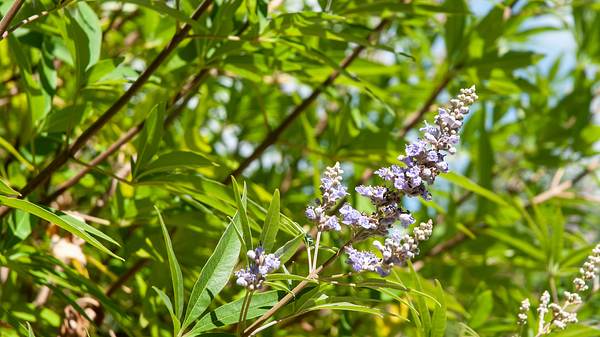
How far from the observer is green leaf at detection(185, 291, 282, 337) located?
3.18ft

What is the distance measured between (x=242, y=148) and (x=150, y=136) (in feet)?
4.26

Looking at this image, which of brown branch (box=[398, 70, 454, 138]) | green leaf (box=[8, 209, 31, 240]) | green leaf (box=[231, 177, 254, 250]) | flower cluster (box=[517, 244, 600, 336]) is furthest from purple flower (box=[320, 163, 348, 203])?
brown branch (box=[398, 70, 454, 138])

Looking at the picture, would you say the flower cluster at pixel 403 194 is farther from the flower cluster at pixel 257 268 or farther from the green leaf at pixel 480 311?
the green leaf at pixel 480 311

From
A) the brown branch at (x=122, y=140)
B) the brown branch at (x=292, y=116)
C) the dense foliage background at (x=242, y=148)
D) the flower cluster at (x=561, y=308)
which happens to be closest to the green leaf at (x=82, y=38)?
the dense foliage background at (x=242, y=148)

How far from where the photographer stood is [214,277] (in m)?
0.98

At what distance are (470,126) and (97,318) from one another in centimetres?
148

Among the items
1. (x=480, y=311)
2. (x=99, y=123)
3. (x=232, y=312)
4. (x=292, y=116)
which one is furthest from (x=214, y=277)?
(x=480, y=311)

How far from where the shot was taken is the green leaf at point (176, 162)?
1.20 meters

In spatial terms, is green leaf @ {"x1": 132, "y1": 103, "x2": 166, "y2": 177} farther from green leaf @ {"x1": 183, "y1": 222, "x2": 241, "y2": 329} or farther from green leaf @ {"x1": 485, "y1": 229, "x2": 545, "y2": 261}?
green leaf @ {"x1": 485, "y1": 229, "x2": 545, "y2": 261}

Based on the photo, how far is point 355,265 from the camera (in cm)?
89

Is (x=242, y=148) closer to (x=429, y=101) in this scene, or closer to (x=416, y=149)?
(x=429, y=101)

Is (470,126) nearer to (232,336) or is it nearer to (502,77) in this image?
(502,77)

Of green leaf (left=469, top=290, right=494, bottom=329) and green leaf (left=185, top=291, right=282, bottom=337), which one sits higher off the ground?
green leaf (left=469, top=290, right=494, bottom=329)

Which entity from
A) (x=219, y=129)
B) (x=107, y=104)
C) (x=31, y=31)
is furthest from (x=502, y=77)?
(x=31, y=31)
